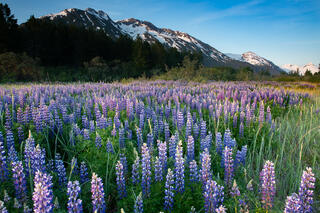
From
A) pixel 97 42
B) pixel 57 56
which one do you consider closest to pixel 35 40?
pixel 57 56

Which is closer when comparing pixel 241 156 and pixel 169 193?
pixel 169 193

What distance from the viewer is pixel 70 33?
59.2m

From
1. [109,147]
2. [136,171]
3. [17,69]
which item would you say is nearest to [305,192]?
[136,171]

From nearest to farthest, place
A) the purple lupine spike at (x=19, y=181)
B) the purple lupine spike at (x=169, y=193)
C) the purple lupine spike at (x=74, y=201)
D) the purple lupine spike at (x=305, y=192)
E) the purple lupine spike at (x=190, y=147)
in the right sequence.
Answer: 1. the purple lupine spike at (x=74, y=201)
2. the purple lupine spike at (x=305, y=192)
3. the purple lupine spike at (x=19, y=181)
4. the purple lupine spike at (x=169, y=193)
5. the purple lupine spike at (x=190, y=147)

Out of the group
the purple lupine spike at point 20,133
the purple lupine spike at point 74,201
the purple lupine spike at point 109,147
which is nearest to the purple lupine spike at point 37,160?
the purple lupine spike at point 74,201

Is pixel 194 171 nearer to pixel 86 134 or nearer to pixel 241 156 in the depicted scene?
pixel 241 156

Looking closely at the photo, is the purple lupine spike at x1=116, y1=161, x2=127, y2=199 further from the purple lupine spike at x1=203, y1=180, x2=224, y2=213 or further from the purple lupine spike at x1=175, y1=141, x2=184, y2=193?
the purple lupine spike at x1=203, y1=180, x2=224, y2=213

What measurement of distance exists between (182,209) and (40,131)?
8.39ft

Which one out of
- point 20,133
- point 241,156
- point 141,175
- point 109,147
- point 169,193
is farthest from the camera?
point 20,133

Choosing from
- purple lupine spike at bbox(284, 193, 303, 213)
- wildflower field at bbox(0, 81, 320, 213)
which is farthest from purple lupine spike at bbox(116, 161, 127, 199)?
purple lupine spike at bbox(284, 193, 303, 213)

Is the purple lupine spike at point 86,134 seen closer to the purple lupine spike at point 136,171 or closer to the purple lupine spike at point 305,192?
the purple lupine spike at point 136,171

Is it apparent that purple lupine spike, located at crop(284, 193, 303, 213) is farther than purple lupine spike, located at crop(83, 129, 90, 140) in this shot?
No

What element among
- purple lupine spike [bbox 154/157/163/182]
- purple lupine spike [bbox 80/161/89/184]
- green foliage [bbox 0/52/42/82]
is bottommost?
purple lupine spike [bbox 80/161/89/184]

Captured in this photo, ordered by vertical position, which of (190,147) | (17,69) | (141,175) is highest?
(17,69)
